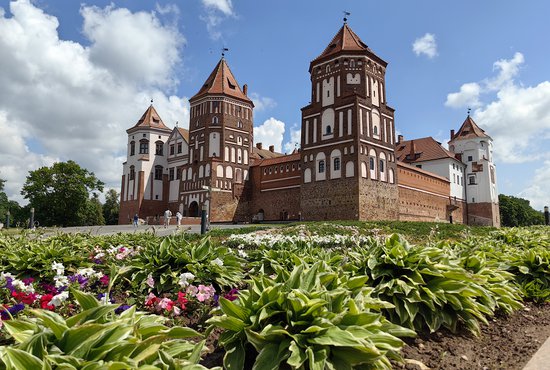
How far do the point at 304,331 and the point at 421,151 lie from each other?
5989 cm

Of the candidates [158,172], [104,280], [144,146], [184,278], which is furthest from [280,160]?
[184,278]

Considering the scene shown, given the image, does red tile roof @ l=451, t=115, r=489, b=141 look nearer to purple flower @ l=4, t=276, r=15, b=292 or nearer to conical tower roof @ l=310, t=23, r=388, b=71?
conical tower roof @ l=310, t=23, r=388, b=71

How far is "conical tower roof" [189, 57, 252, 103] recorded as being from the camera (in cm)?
4712

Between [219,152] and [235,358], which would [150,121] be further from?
[235,358]

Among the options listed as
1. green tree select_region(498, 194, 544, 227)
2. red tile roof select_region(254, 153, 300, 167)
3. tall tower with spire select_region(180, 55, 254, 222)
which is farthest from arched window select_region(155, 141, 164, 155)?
green tree select_region(498, 194, 544, 227)

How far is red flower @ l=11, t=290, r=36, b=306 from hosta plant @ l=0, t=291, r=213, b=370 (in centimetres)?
151

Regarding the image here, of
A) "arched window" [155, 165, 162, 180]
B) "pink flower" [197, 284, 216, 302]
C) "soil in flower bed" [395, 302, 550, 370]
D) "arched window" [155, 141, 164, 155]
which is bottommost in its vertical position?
"soil in flower bed" [395, 302, 550, 370]

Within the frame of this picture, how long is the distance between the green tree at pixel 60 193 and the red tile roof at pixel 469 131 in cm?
5295

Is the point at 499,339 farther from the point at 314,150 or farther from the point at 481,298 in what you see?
the point at 314,150

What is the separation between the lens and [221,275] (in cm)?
484

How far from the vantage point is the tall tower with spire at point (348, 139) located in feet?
115

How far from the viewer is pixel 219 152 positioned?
151 ft

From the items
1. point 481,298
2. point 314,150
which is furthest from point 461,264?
point 314,150

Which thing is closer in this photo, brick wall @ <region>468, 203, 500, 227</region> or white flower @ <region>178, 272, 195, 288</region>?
white flower @ <region>178, 272, 195, 288</region>
